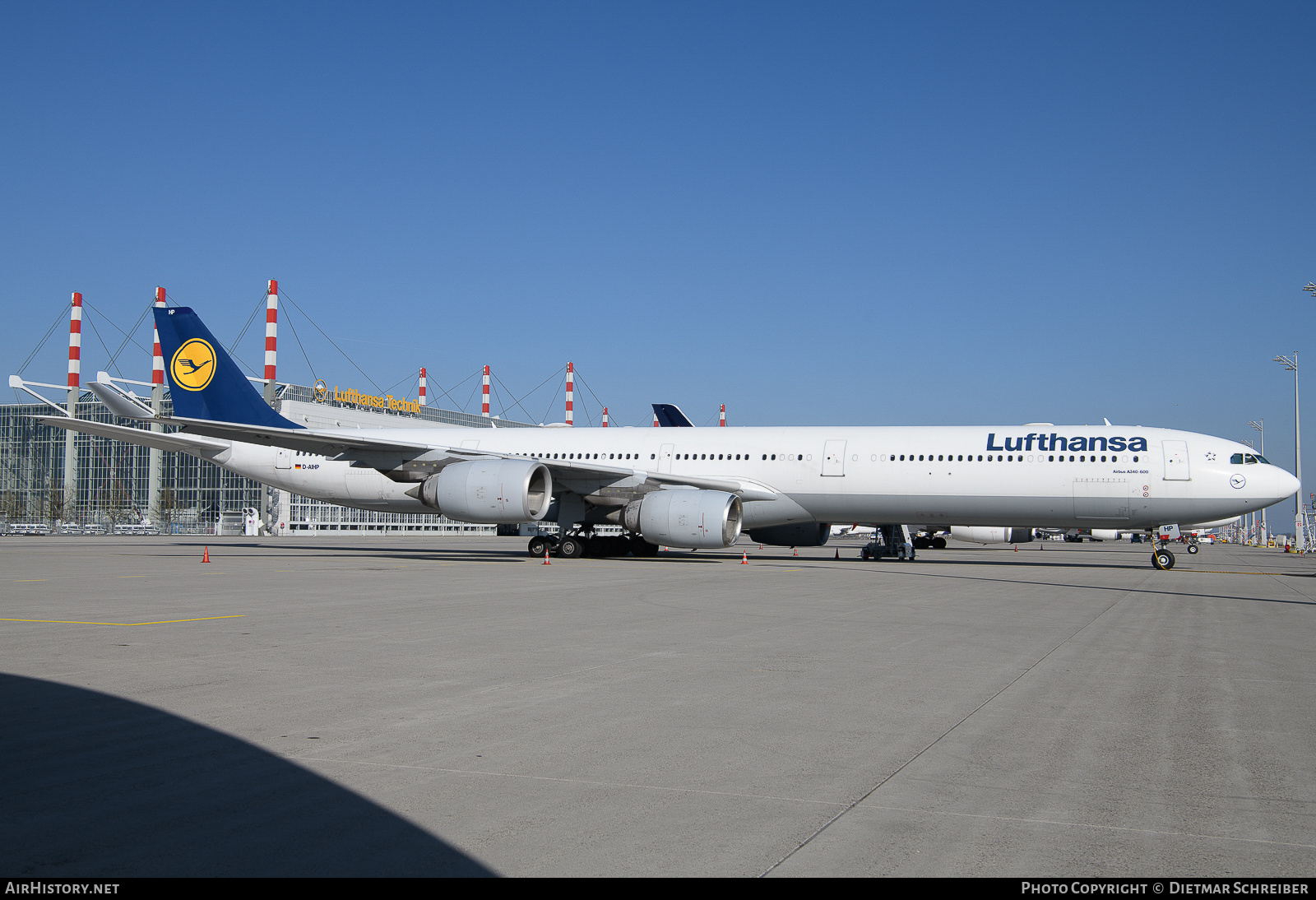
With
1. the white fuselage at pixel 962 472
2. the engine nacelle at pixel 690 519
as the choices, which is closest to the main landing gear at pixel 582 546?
the white fuselage at pixel 962 472

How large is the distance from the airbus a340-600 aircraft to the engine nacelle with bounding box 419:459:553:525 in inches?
1.6

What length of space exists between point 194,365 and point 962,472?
2211cm

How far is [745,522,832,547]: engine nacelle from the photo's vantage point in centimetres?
2723

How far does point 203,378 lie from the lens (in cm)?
2920

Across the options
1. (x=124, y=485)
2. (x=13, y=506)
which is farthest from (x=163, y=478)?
(x=13, y=506)

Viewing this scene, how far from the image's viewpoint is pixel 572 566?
22219 millimetres

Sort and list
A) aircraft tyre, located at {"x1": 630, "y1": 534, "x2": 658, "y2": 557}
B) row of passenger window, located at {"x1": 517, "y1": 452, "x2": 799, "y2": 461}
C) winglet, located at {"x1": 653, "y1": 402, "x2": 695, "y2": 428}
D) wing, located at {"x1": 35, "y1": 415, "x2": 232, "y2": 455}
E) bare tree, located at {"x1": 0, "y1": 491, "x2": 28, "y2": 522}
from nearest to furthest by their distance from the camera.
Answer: wing, located at {"x1": 35, "y1": 415, "x2": 232, "y2": 455}
row of passenger window, located at {"x1": 517, "y1": 452, "x2": 799, "y2": 461}
aircraft tyre, located at {"x1": 630, "y1": 534, "x2": 658, "y2": 557}
winglet, located at {"x1": 653, "y1": 402, "x2": 695, "y2": 428}
bare tree, located at {"x1": 0, "y1": 491, "x2": 28, "y2": 522}

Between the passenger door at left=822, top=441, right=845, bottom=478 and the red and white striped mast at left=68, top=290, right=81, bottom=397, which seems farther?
the red and white striped mast at left=68, top=290, right=81, bottom=397

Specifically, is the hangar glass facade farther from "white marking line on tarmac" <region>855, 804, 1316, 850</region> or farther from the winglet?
"white marking line on tarmac" <region>855, 804, 1316, 850</region>

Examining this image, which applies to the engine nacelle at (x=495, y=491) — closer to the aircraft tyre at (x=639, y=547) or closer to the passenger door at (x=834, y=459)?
the aircraft tyre at (x=639, y=547)

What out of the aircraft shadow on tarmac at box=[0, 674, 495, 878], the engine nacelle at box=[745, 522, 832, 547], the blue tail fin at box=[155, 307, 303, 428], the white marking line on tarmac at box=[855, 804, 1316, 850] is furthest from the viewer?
the blue tail fin at box=[155, 307, 303, 428]

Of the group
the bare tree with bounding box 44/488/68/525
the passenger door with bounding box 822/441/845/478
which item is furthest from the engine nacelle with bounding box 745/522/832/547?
the bare tree with bounding box 44/488/68/525

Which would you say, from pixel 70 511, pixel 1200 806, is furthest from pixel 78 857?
pixel 70 511

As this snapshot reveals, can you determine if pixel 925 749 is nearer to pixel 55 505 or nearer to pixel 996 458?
pixel 996 458
